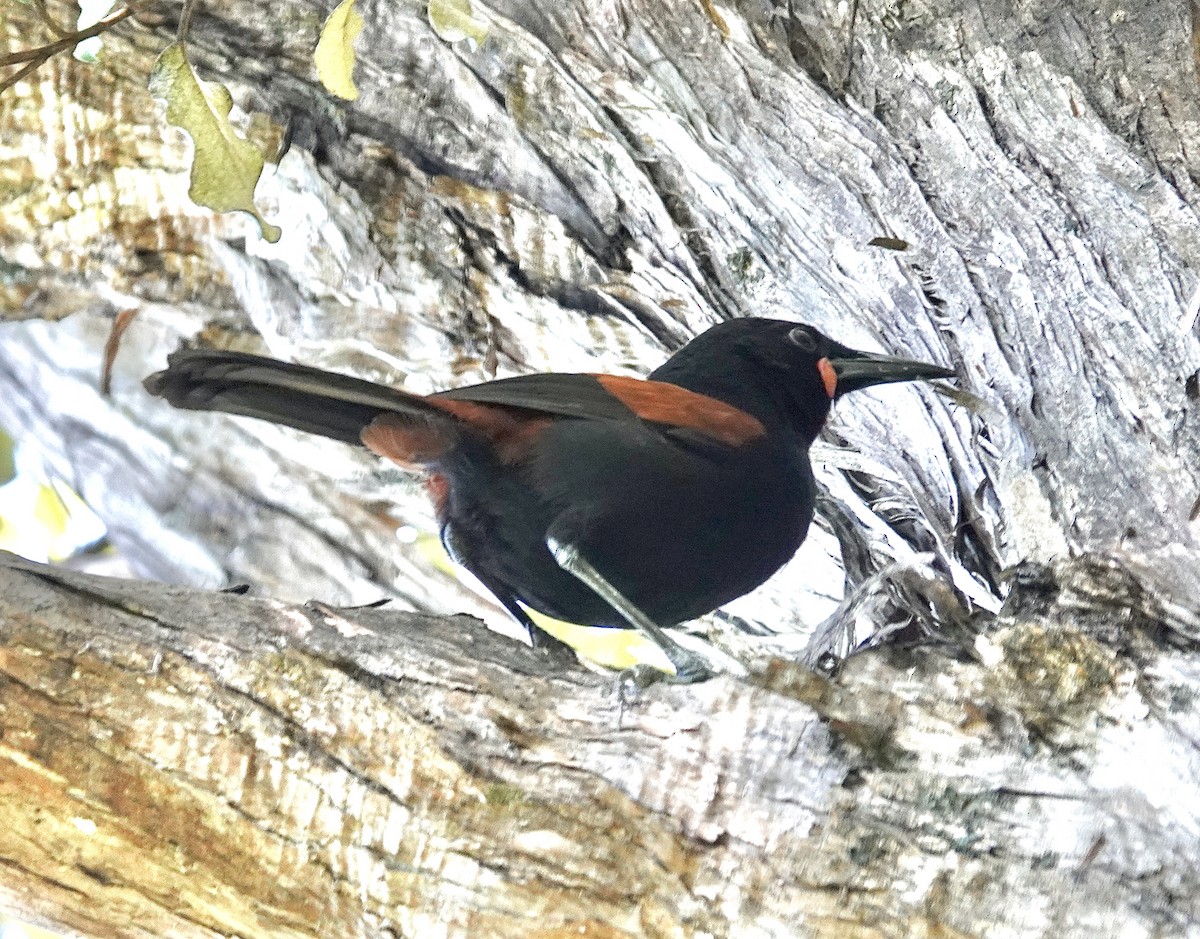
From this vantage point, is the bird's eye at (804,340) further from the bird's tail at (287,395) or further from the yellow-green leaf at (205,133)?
the yellow-green leaf at (205,133)

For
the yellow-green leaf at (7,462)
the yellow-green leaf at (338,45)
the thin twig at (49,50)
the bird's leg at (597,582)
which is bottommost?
the yellow-green leaf at (7,462)

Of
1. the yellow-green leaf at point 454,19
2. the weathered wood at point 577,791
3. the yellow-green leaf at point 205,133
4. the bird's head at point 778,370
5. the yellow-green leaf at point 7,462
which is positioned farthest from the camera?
the yellow-green leaf at point 7,462

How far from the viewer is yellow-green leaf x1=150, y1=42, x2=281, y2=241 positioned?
58.8 inches

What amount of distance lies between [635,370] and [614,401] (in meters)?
0.57

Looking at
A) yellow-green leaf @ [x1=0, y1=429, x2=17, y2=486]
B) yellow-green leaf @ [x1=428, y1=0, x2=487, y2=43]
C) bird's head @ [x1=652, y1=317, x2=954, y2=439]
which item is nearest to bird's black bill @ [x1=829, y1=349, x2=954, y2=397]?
bird's head @ [x1=652, y1=317, x2=954, y2=439]

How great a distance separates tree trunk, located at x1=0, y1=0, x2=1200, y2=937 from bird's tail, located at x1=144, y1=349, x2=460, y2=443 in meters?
0.22

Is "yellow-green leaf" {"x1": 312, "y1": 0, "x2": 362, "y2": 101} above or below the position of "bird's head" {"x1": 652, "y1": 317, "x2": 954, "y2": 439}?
above

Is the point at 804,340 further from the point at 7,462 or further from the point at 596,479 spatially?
the point at 7,462

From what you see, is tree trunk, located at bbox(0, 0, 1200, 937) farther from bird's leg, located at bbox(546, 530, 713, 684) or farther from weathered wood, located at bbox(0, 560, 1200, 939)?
bird's leg, located at bbox(546, 530, 713, 684)

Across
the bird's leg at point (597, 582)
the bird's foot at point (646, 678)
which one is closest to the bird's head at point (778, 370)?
the bird's leg at point (597, 582)

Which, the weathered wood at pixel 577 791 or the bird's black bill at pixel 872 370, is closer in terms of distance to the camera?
the weathered wood at pixel 577 791

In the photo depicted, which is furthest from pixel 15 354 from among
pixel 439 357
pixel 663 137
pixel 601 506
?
pixel 601 506

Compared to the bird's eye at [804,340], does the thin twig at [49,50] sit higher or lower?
higher

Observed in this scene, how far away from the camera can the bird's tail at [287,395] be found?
1.37 m
